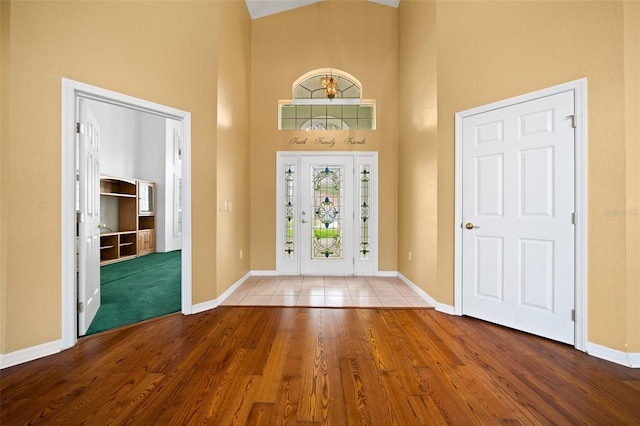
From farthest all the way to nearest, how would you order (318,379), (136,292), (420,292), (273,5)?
(273,5), (136,292), (420,292), (318,379)

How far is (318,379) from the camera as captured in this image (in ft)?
6.03

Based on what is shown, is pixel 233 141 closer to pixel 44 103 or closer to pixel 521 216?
pixel 44 103

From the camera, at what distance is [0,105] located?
2.01 metres

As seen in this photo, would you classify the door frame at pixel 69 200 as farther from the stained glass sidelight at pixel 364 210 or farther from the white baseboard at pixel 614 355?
the white baseboard at pixel 614 355

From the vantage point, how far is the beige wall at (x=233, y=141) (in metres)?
3.38

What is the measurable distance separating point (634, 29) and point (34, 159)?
449 cm

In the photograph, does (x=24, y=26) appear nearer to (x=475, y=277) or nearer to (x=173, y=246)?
(x=475, y=277)

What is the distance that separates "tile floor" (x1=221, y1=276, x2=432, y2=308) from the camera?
335 centimetres

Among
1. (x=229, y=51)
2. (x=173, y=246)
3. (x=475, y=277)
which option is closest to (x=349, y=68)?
(x=229, y=51)

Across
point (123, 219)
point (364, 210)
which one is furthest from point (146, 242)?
point (364, 210)

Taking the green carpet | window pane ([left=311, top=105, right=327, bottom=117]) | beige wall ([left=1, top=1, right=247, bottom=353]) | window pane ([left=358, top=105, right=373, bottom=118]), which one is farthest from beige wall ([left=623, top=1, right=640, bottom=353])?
the green carpet

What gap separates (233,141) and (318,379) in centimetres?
304

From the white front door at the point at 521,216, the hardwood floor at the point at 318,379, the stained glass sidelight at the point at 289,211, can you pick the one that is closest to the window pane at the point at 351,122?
the stained glass sidelight at the point at 289,211

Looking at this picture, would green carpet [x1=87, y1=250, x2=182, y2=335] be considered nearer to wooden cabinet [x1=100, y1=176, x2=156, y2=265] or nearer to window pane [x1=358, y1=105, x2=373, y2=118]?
wooden cabinet [x1=100, y1=176, x2=156, y2=265]
